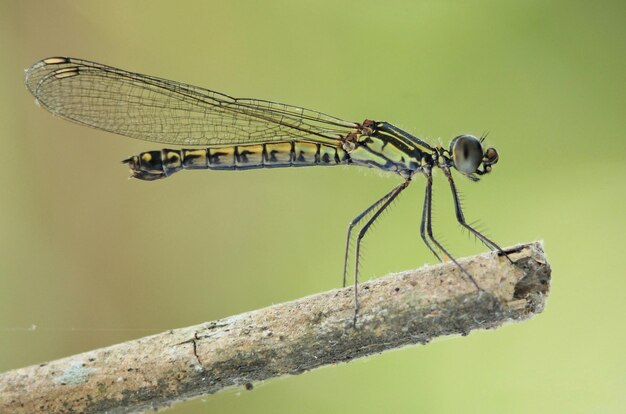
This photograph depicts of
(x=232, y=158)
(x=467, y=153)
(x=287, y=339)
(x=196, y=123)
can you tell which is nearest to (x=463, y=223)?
(x=467, y=153)

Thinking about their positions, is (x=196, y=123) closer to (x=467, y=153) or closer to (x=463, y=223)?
(x=467, y=153)

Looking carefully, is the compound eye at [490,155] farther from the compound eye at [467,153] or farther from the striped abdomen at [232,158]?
the striped abdomen at [232,158]

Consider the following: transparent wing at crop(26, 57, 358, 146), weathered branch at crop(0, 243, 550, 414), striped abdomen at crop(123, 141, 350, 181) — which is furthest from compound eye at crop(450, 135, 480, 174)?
weathered branch at crop(0, 243, 550, 414)

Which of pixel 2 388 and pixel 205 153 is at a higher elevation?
pixel 205 153

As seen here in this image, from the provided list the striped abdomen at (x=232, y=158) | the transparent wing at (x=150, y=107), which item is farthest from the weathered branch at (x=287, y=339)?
the transparent wing at (x=150, y=107)

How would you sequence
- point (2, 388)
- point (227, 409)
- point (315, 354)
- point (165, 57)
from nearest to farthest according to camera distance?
point (315, 354)
point (2, 388)
point (227, 409)
point (165, 57)

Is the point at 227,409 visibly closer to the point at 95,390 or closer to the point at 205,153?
the point at 205,153

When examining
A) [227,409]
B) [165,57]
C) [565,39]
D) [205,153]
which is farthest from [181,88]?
[565,39]
